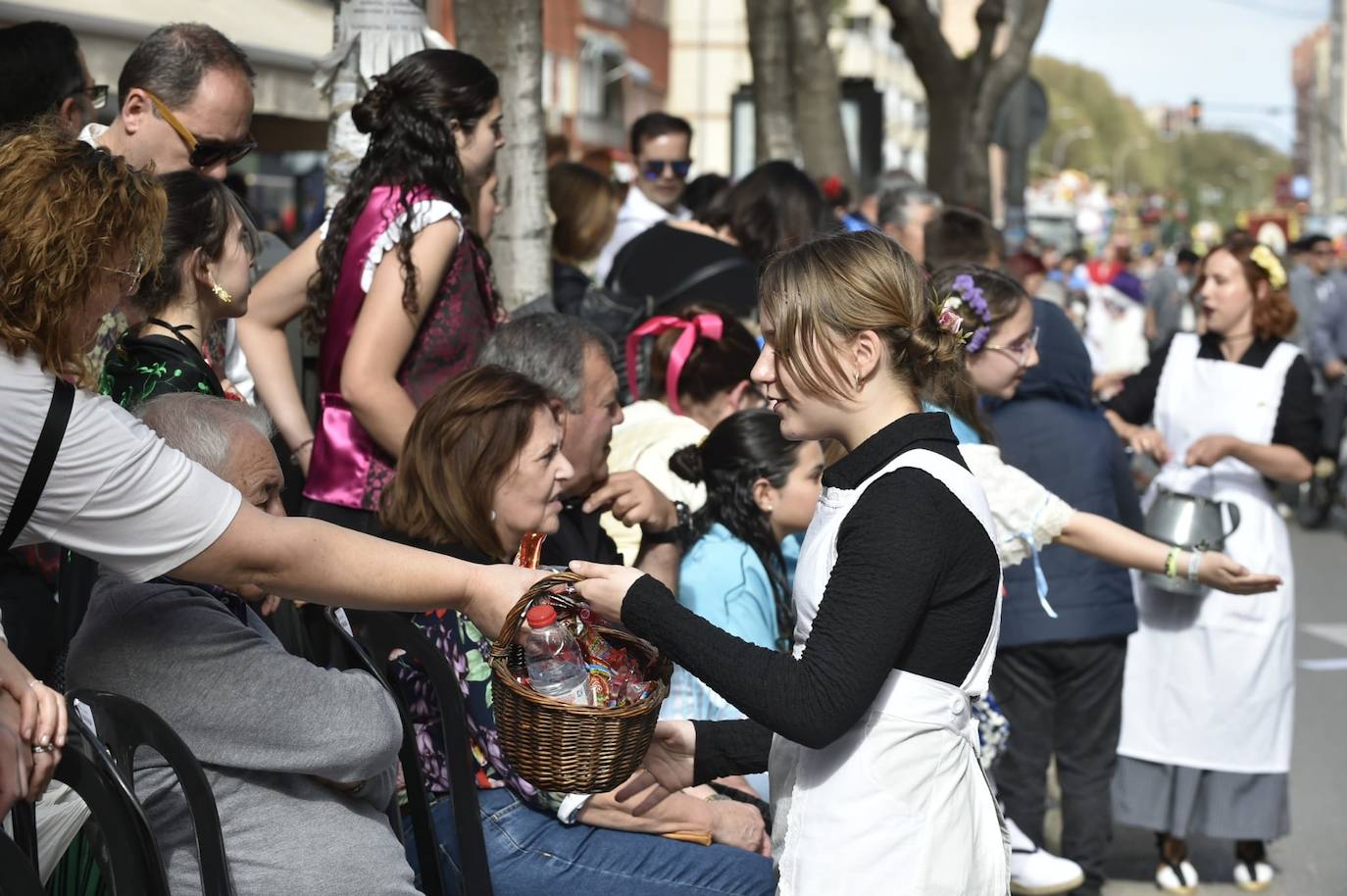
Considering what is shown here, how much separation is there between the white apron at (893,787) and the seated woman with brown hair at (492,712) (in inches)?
27.9

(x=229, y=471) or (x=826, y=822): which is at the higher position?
(x=229, y=471)

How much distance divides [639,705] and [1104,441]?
9.95 ft

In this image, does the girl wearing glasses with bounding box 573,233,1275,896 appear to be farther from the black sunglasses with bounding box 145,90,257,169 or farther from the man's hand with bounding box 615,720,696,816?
the black sunglasses with bounding box 145,90,257,169

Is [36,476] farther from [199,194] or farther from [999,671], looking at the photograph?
[999,671]

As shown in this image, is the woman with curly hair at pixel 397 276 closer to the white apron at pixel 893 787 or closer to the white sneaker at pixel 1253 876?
the white apron at pixel 893 787

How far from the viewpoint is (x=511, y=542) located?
3525 mm

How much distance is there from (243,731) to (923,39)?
52.8 feet

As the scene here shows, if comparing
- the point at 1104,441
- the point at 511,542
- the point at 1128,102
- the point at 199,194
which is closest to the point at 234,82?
the point at 199,194

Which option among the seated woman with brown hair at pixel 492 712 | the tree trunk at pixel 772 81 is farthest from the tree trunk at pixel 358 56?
the tree trunk at pixel 772 81

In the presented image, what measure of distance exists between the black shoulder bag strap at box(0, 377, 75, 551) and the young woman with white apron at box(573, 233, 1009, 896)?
0.77 m

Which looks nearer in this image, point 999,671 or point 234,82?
point 234,82

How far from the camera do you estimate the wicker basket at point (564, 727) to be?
2578mm

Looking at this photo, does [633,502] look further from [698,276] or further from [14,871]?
[698,276]

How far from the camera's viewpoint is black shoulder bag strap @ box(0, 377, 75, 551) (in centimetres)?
232
